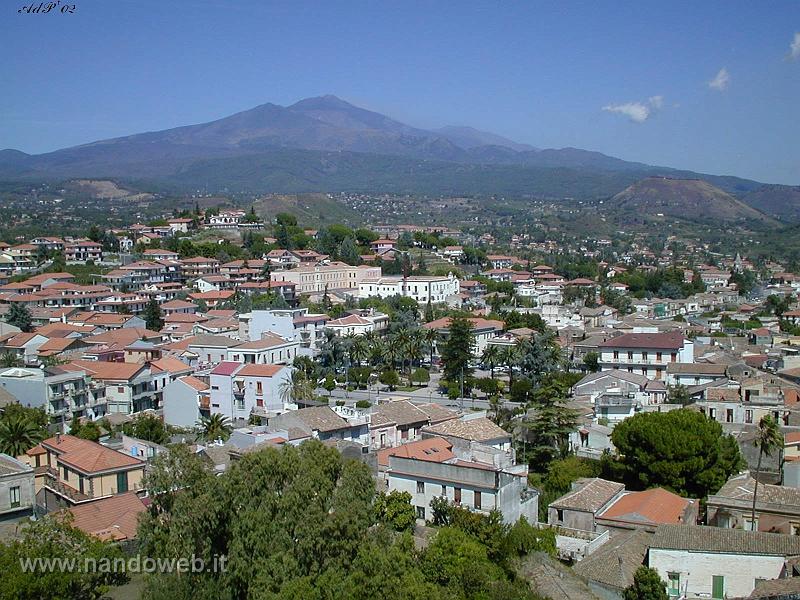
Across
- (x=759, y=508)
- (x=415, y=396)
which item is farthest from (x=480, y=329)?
(x=759, y=508)

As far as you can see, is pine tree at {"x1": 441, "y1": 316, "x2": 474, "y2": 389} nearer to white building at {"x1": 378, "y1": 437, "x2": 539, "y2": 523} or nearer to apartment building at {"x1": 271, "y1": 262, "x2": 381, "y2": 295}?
white building at {"x1": 378, "y1": 437, "x2": 539, "y2": 523}

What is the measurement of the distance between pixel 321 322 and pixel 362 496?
3441cm

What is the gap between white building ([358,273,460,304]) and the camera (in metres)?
69.8

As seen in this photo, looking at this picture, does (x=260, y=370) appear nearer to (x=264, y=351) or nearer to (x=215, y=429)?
(x=215, y=429)

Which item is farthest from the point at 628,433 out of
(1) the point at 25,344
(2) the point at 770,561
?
(1) the point at 25,344

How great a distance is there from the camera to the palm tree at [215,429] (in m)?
29.4

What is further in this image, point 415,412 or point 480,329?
point 480,329

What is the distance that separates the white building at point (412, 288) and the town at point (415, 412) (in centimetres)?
16

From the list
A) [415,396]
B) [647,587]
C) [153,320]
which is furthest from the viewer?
[153,320]

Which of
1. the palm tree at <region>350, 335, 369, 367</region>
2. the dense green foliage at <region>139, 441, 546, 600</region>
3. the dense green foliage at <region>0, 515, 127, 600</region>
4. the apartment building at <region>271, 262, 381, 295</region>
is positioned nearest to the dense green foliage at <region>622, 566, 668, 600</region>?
the dense green foliage at <region>139, 441, 546, 600</region>

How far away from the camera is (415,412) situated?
3145cm

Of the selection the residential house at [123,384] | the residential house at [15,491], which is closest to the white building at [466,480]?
the residential house at [15,491]

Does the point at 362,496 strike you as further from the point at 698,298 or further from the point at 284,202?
the point at 284,202

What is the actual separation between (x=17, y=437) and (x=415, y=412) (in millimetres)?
13253
